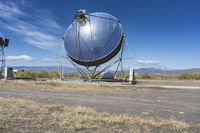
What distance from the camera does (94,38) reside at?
166 feet

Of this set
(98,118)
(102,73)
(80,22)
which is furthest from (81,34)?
(98,118)

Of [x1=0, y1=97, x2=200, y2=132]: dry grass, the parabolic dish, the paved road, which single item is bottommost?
[x1=0, y1=97, x2=200, y2=132]: dry grass

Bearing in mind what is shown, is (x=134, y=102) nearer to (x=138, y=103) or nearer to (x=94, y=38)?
(x=138, y=103)

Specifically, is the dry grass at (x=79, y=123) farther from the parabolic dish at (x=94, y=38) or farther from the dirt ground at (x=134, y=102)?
the parabolic dish at (x=94, y=38)

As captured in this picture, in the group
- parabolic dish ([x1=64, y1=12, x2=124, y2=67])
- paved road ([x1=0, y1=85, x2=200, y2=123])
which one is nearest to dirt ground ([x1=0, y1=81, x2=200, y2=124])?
paved road ([x1=0, y1=85, x2=200, y2=123])

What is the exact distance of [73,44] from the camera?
5253cm

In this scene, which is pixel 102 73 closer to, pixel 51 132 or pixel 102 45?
pixel 102 45

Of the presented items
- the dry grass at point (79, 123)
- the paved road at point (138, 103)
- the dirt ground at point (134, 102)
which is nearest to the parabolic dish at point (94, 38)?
the dirt ground at point (134, 102)

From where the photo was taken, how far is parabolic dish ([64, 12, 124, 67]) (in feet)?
164

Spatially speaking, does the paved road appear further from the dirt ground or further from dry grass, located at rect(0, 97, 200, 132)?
dry grass, located at rect(0, 97, 200, 132)

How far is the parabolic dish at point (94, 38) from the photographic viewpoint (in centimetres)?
5003

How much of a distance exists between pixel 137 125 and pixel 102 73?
139ft

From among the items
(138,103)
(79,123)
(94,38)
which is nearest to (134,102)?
(138,103)

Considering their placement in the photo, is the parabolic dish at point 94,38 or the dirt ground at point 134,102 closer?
the dirt ground at point 134,102
